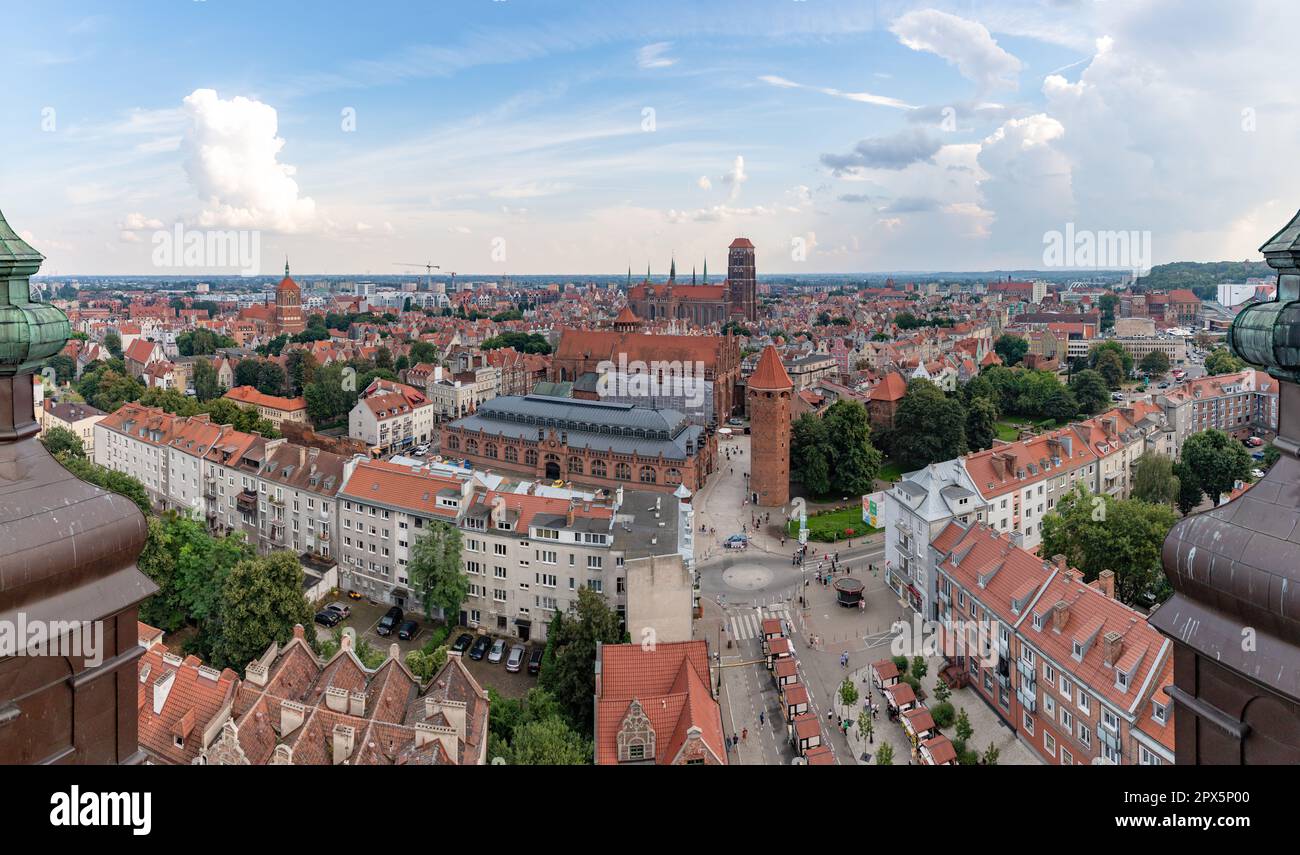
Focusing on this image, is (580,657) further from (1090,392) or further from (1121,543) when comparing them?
(1090,392)

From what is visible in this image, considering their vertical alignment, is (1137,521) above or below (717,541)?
above

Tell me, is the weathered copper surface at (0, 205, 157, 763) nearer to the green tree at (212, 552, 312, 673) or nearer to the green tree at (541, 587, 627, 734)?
the green tree at (541, 587, 627, 734)

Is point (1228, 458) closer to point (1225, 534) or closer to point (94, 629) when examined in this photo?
point (1225, 534)

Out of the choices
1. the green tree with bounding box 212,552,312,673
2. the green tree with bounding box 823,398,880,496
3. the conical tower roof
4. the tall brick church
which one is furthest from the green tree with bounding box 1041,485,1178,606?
the tall brick church

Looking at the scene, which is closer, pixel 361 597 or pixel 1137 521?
pixel 1137 521
